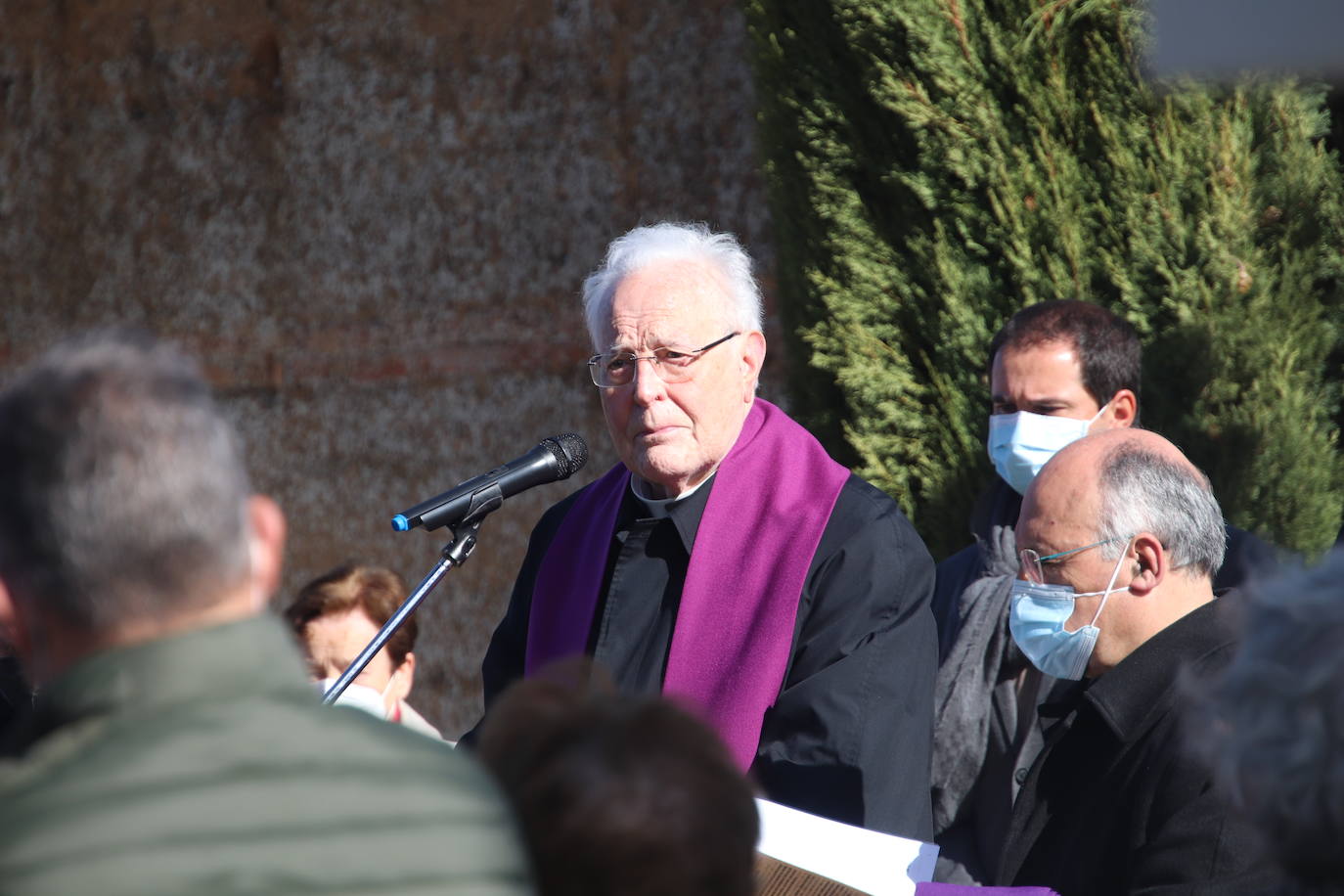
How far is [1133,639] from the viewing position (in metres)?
2.71

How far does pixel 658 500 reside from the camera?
3.39 meters

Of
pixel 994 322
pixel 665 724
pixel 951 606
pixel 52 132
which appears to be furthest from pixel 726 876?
pixel 52 132

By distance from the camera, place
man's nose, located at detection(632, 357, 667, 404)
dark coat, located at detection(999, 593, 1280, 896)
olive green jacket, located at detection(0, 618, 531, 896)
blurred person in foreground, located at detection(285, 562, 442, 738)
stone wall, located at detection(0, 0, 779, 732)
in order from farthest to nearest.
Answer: stone wall, located at detection(0, 0, 779, 732)
blurred person in foreground, located at detection(285, 562, 442, 738)
man's nose, located at detection(632, 357, 667, 404)
dark coat, located at detection(999, 593, 1280, 896)
olive green jacket, located at detection(0, 618, 531, 896)

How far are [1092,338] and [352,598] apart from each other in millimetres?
2353

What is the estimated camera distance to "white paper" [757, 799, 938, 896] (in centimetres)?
201

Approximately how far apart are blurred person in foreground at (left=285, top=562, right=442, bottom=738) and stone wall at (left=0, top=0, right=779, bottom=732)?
217 centimetres

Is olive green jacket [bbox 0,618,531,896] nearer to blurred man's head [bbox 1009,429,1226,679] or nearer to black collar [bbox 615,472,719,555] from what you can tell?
blurred man's head [bbox 1009,429,1226,679]

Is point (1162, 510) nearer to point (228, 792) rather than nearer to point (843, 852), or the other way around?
point (843, 852)

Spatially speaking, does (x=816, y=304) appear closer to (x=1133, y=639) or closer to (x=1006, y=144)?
(x=1006, y=144)

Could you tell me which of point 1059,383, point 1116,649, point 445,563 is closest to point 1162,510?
point 1116,649

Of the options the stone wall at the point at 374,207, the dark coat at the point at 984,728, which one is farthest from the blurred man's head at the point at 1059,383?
the stone wall at the point at 374,207

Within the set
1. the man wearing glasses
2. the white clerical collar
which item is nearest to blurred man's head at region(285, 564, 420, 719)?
the man wearing glasses

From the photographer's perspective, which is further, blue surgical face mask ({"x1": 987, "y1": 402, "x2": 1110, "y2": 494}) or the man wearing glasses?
blue surgical face mask ({"x1": 987, "y1": 402, "x2": 1110, "y2": 494})

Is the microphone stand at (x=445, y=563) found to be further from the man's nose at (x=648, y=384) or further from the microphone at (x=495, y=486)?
the man's nose at (x=648, y=384)
